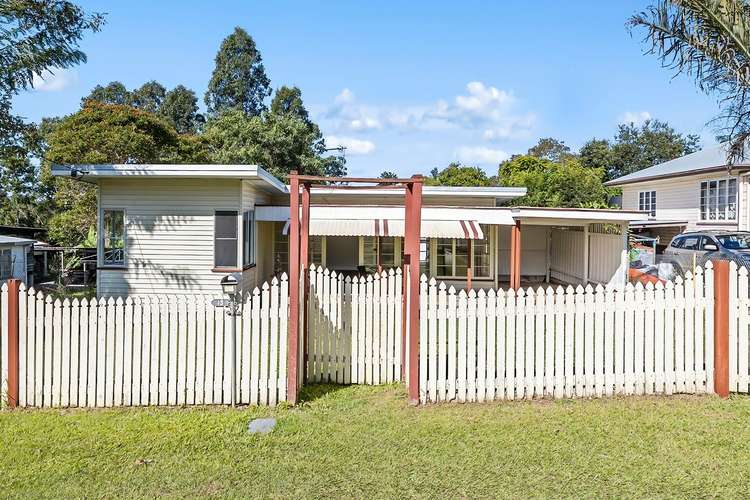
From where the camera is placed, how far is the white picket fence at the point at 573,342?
18.2 feet

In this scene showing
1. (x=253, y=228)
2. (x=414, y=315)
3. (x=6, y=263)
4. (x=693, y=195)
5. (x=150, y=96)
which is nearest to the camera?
(x=414, y=315)

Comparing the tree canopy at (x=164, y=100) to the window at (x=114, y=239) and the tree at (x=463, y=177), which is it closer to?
the tree at (x=463, y=177)

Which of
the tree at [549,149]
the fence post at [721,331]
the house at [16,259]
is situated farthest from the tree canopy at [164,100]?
the fence post at [721,331]

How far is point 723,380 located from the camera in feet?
18.3

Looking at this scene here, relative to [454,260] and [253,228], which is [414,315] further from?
[454,260]

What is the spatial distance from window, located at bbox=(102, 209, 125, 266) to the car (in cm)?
1540

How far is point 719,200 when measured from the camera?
71.4ft

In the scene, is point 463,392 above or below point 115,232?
below

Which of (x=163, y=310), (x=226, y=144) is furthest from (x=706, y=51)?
(x=226, y=144)

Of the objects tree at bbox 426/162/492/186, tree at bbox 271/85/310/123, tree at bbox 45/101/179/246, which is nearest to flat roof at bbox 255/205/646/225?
tree at bbox 45/101/179/246

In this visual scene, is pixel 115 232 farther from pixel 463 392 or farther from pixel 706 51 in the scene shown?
pixel 706 51

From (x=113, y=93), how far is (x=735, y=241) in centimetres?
4884

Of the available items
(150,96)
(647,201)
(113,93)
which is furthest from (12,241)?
(150,96)

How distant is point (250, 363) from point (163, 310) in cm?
106
